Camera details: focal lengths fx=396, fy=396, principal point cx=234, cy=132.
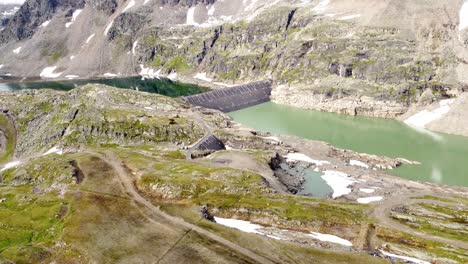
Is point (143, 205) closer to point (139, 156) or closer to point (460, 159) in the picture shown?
point (139, 156)

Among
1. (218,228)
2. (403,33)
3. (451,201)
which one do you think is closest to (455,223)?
(451,201)

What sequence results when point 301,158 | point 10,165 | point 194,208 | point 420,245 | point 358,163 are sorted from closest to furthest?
point 420,245
point 194,208
point 358,163
point 10,165
point 301,158

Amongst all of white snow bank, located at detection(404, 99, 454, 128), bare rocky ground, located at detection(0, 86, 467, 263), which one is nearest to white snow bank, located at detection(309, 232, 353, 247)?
bare rocky ground, located at detection(0, 86, 467, 263)

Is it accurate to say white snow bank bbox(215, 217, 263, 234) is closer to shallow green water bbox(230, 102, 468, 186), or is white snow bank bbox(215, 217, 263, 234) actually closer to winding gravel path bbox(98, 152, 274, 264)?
winding gravel path bbox(98, 152, 274, 264)

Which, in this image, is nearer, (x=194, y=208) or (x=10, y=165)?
(x=194, y=208)

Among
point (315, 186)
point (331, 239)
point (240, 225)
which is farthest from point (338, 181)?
point (240, 225)

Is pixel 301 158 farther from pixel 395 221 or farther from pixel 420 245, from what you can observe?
pixel 420 245
